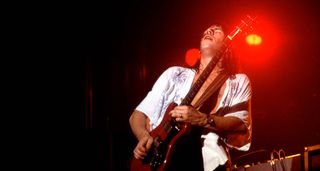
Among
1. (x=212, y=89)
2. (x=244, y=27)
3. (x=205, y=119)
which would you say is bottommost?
(x=205, y=119)

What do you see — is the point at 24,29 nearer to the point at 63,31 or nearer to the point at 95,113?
the point at 63,31

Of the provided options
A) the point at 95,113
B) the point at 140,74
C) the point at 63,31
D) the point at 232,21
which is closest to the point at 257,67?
the point at 232,21

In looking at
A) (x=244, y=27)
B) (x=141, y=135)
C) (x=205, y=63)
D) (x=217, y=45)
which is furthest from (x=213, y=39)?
(x=141, y=135)

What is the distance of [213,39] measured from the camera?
301 centimetres

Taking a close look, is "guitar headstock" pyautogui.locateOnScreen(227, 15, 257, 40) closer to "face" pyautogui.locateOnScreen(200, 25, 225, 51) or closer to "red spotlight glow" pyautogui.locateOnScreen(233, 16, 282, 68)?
"face" pyautogui.locateOnScreen(200, 25, 225, 51)

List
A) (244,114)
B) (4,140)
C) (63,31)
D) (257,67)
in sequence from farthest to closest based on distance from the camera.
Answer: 1. (257,67)
2. (63,31)
3. (4,140)
4. (244,114)

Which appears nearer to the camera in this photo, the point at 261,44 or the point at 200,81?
the point at 200,81

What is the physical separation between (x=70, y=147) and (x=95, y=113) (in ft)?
1.48

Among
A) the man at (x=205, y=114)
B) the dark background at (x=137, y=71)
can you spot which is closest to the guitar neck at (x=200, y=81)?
the man at (x=205, y=114)

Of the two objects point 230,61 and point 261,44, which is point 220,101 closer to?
point 230,61

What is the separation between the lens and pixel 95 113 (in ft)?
14.2

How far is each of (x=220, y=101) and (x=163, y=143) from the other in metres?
0.49

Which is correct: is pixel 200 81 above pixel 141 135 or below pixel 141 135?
above

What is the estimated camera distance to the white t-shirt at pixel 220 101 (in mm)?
2430
